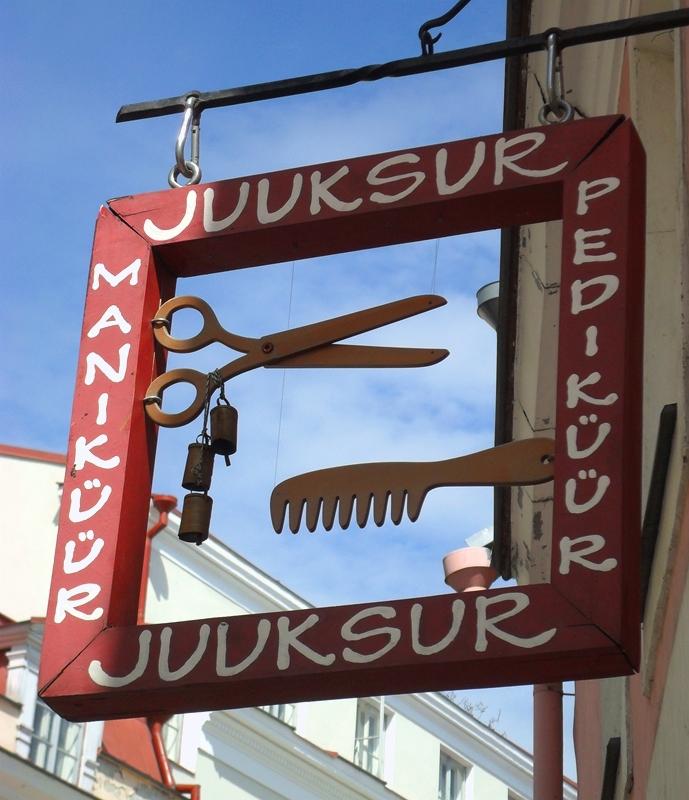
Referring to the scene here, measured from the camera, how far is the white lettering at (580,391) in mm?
3219

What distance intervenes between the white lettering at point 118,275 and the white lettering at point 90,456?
43 cm

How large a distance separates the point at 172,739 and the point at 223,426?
Result: 12994 millimetres

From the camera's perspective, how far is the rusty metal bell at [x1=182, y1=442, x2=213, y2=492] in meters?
3.79

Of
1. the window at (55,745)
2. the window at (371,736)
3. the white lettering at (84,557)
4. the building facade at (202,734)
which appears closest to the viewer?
the white lettering at (84,557)

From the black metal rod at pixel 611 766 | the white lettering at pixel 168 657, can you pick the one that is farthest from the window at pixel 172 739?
the white lettering at pixel 168 657

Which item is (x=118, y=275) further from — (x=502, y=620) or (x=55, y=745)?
(x=55, y=745)

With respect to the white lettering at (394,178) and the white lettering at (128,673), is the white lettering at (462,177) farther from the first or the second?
the white lettering at (128,673)

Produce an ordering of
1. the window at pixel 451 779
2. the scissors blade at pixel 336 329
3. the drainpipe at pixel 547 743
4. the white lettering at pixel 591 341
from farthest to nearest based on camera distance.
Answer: the window at pixel 451 779
the drainpipe at pixel 547 743
the scissors blade at pixel 336 329
the white lettering at pixel 591 341

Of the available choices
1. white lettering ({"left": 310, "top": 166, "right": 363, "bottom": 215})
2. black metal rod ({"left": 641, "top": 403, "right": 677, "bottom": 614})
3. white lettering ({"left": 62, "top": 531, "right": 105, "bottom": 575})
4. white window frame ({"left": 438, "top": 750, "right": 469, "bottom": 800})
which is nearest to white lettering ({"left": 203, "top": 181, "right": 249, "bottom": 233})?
white lettering ({"left": 310, "top": 166, "right": 363, "bottom": 215})

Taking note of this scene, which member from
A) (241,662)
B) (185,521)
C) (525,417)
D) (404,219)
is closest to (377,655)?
(241,662)

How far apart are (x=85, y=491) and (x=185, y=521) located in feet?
0.93

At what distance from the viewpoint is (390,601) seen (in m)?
3.21

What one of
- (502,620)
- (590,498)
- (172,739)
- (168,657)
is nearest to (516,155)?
(590,498)

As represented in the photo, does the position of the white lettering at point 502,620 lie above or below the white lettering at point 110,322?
below
